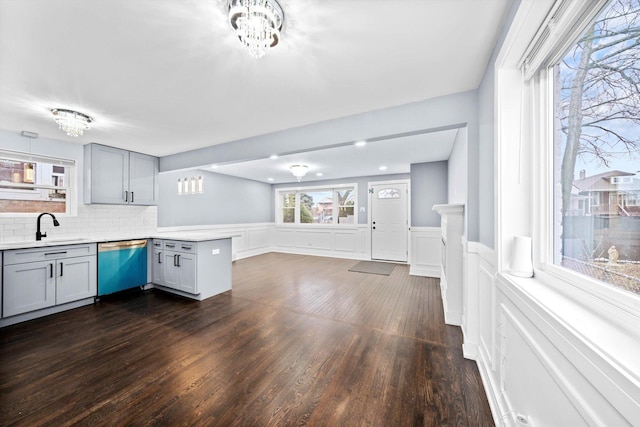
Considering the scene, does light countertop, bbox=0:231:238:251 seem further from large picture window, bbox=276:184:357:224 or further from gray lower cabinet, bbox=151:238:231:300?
large picture window, bbox=276:184:357:224

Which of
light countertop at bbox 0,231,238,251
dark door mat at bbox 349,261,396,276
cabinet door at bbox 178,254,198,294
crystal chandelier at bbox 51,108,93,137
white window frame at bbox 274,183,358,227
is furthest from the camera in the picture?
white window frame at bbox 274,183,358,227

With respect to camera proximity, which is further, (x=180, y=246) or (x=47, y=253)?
(x=180, y=246)

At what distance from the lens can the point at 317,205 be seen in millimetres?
7758

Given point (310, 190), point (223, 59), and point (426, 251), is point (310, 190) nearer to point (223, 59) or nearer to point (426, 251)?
point (426, 251)

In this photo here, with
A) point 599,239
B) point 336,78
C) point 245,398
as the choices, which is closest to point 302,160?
point 336,78

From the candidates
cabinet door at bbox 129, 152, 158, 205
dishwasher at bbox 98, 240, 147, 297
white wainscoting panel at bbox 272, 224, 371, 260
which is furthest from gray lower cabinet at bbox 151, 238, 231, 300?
white wainscoting panel at bbox 272, 224, 371, 260

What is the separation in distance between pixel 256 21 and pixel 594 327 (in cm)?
195

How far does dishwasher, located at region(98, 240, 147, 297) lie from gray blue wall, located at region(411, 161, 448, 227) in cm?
529

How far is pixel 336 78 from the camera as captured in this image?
79.7 inches

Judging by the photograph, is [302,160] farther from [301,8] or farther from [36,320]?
[36,320]

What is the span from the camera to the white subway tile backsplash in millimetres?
3234

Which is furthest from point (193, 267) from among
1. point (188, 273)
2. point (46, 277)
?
point (46, 277)

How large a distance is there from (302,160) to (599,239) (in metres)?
4.32

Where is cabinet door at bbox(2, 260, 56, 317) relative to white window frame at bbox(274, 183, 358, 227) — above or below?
below
